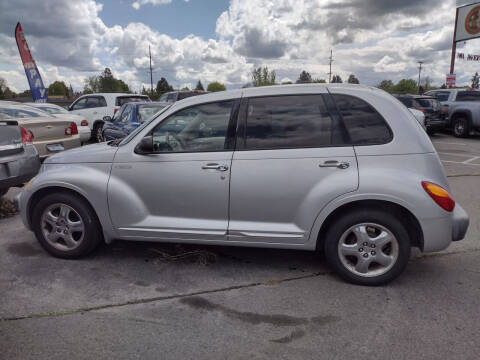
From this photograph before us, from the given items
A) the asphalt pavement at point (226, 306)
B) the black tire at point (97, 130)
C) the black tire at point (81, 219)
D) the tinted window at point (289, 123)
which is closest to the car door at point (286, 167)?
the tinted window at point (289, 123)

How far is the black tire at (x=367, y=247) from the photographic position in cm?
318

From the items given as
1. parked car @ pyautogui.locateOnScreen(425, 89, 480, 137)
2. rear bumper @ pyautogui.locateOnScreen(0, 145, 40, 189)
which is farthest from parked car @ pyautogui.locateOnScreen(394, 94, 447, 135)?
rear bumper @ pyautogui.locateOnScreen(0, 145, 40, 189)

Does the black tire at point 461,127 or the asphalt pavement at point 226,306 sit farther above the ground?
the black tire at point 461,127

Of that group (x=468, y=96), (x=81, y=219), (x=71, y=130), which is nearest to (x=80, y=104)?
(x=71, y=130)

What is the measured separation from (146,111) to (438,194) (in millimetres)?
7295

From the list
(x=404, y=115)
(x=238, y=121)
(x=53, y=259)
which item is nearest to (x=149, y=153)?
(x=238, y=121)

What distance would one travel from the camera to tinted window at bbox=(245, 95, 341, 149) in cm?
332

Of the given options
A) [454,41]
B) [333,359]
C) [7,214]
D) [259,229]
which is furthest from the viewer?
[454,41]

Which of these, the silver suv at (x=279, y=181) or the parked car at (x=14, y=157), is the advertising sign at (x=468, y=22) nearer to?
the silver suv at (x=279, y=181)

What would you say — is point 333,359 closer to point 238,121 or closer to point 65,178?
point 238,121

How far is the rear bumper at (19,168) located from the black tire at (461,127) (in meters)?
14.7

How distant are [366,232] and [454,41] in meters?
26.8

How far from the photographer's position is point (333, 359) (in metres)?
2.38

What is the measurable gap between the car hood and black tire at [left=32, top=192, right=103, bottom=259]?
0.36m
